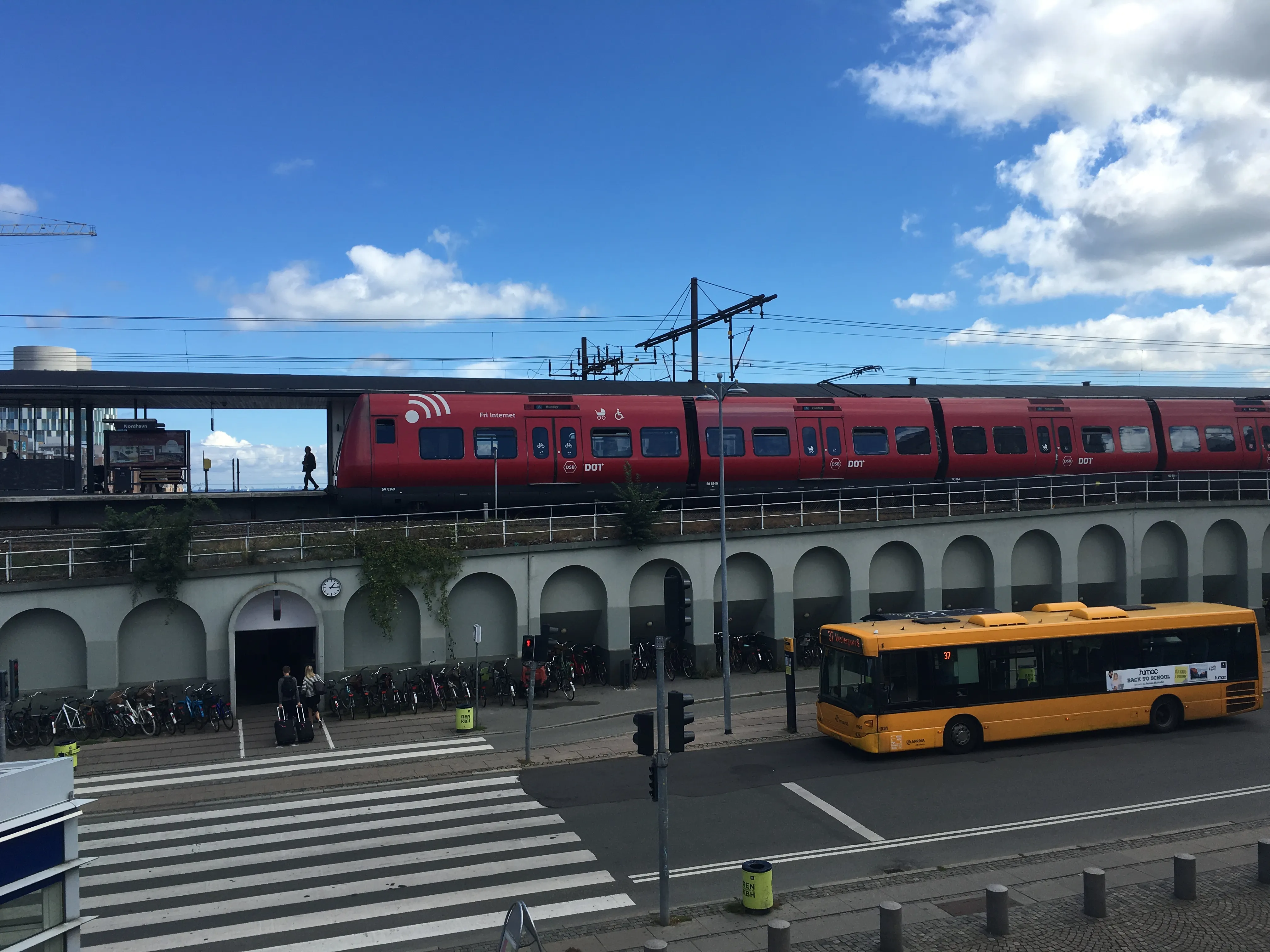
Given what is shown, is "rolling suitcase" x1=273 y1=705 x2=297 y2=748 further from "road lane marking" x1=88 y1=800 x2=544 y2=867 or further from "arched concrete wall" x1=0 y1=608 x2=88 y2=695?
"road lane marking" x1=88 y1=800 x2=544 y2=867

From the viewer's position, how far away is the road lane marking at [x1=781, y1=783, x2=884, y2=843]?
13141 millimetres

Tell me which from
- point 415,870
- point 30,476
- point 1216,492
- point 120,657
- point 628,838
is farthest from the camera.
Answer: point 1216,492

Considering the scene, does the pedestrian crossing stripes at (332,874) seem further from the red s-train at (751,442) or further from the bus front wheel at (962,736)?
the red s-train at (751,442)

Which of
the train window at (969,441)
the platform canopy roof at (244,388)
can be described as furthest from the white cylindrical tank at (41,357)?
the train window at (969,441)

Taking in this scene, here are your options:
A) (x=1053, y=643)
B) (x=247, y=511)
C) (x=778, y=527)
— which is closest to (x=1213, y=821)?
(x=1053, y=643)

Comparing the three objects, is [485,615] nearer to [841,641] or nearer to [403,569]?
[403,569]

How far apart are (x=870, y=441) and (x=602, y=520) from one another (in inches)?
378

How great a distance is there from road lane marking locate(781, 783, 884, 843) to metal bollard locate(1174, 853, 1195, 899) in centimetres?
375

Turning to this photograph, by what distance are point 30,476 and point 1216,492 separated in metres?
40.2

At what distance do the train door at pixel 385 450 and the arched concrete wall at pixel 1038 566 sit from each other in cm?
2009

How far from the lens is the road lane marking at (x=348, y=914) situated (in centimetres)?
1016

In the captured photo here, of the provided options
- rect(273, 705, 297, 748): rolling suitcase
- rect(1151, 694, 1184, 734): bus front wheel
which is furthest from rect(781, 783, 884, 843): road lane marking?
rect(273, 705, 297, 748): rolling suitcase

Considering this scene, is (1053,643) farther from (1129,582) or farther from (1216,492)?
(1216,492)

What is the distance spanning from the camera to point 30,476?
27.7m
